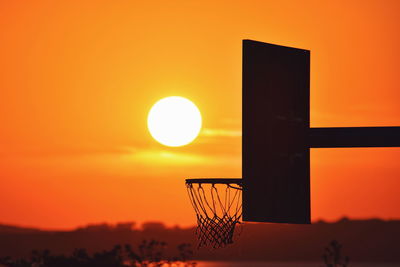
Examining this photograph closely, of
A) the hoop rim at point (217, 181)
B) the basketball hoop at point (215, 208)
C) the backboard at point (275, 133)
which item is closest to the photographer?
the backboard at point (275, 133)

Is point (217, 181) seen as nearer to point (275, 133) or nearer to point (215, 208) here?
point (215, 208)

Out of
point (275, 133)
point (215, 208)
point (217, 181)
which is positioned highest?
point (275, 133)

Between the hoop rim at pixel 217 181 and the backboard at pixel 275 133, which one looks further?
the hoop rim at pixel 217 181

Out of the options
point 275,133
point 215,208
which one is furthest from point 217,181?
point 275,133

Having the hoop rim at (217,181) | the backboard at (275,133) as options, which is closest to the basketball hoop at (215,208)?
the hoop rim at (217,181)

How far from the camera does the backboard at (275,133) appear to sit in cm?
892

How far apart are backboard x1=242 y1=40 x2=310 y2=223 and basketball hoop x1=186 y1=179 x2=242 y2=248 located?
0.97m

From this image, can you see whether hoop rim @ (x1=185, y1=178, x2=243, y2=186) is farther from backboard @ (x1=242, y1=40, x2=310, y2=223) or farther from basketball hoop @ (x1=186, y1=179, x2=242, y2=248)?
backboard @ (x1=242, y1=40, x2=310, y2=223)

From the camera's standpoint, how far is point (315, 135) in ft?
29.6

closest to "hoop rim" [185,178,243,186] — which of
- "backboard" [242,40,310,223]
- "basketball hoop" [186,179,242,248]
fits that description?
"basketball hoop" [186,179,242,248]

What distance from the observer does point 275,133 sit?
356 inches

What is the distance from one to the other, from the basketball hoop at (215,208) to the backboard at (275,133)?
0.97m

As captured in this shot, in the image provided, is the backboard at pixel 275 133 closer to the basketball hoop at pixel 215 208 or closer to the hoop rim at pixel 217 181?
the hoop rim at pixel 217 181

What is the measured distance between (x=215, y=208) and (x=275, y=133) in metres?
1.79
